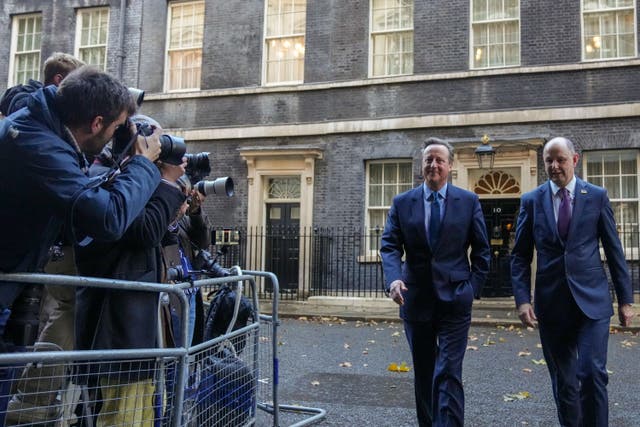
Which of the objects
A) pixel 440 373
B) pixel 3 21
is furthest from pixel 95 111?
pixel 3 21

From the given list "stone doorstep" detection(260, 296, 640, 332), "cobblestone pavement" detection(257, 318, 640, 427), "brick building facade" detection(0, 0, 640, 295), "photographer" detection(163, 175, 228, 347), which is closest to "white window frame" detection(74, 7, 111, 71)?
"brick building facade" detection(0, 0, 640, 295)

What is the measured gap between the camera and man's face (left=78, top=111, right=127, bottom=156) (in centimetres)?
241

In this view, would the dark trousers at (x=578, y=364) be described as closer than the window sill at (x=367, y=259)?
Yes

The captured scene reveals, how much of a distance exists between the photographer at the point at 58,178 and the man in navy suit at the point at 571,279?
2.63 m

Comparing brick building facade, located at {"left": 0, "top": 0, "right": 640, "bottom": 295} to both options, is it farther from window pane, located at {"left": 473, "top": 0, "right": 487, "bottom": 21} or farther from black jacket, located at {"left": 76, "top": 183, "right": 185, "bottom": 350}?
black jacket, located at {"left": 76, "top": 183, "right": 185, "bottom": 350}

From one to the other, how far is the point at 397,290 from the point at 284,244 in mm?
11321

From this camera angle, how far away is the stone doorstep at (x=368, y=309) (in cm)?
1143

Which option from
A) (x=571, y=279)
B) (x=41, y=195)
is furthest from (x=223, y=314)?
(x=571, y=279)

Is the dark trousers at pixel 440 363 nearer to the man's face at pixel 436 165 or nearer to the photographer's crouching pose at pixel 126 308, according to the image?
the man's face at pixel 436 165

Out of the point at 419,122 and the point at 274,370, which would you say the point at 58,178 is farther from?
the point at 419,122

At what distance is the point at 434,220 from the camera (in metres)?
3.92

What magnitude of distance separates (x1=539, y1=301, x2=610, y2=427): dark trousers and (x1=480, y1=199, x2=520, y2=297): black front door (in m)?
9.52

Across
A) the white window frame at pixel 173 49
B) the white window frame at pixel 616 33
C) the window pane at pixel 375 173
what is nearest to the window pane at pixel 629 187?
the white window frame at pixel 616 33

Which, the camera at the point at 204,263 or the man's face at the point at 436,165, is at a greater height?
the man's face at the point at 436,165
